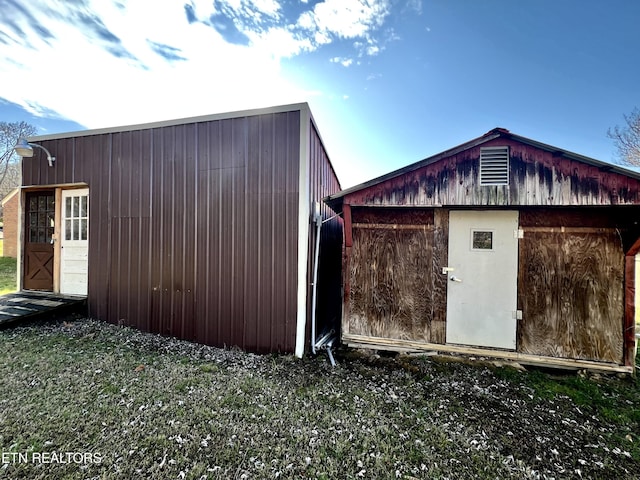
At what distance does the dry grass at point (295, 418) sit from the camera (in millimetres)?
1704

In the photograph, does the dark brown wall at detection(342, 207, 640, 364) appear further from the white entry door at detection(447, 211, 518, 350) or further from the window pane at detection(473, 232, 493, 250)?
the window pane at detection(473, 232, 493, 250)

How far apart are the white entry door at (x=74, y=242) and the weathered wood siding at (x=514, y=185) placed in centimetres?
443

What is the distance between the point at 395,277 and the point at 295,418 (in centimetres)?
204

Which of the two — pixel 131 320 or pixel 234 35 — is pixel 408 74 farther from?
pixel 131 320

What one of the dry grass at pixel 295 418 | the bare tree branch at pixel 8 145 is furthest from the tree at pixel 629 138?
the bare tree branch at pixel 8 145

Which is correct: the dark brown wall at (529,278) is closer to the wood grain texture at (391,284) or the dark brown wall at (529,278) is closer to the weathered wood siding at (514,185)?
the wood grain texture at (391,284)

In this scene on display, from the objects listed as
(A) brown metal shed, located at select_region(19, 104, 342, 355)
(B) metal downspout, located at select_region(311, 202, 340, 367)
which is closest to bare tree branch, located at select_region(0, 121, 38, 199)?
(A) brown metal shed, located at select_region(19, 104, 342, 355)

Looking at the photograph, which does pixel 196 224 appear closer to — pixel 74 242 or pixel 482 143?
pixel 74 242

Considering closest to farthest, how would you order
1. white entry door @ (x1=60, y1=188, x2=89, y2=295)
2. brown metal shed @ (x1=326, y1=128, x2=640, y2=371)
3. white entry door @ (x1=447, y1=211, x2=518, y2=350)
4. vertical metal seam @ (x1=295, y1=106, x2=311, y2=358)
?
brown metal shed @ (x1=326, y1=128, x2=640, y2=371)
white entry door @ (x1=447, y1=211, x2=518, y2=350)
vertical metal seam @ (x1=295, y1=106, x2=311, y2=358)
white entry door @ (x1=60, y1=188, x2=89, y2=295)

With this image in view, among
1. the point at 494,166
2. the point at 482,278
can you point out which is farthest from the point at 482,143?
the point at 482,278

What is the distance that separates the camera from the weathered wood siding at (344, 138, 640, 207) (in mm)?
2832

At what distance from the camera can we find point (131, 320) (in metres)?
4.04

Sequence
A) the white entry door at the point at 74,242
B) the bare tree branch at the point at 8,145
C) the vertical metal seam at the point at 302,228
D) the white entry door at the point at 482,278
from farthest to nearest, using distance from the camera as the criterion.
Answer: the bare tree branch at the point at 8,145
the white entry door at the point at 74,242
the vertical metal seam at the point at 302,228
the white entry door at the point at 482,278

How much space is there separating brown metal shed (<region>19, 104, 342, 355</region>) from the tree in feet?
39.4
